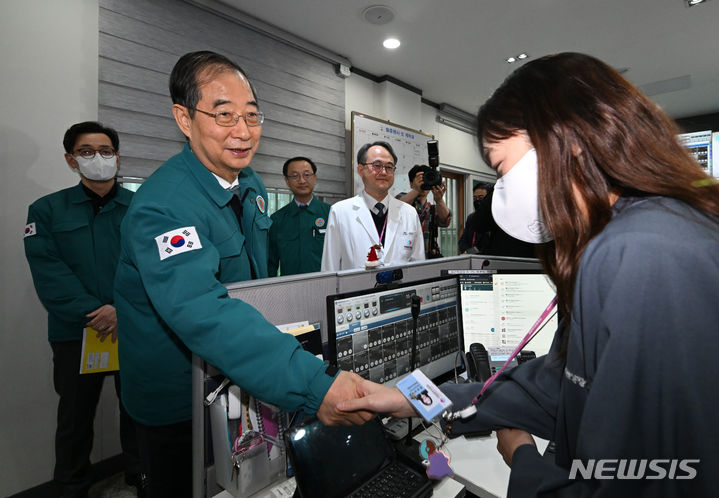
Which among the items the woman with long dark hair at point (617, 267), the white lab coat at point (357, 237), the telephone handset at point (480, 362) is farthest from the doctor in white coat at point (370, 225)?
the woman with long dark hair at point (617, 267)

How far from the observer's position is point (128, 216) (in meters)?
0.93

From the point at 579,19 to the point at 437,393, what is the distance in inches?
146

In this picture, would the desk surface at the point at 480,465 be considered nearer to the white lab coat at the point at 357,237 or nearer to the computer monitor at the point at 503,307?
the computer monitor at the point at 503,307

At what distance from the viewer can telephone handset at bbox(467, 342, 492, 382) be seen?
3.87 ft

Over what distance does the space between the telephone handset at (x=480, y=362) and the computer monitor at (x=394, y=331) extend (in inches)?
3.6

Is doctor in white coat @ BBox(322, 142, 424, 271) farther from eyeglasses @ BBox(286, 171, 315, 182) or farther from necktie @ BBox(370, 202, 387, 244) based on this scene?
eyeglasses @ BBox(286, 171, 315, 182)

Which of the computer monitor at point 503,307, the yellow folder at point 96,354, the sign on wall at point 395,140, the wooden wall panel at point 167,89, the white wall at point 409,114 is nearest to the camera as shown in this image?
the computer monitor at point 503,307

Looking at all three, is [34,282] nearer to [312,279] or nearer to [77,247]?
[77,247]

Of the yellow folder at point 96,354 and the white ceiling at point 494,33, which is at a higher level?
the white ceiling at point 494,33

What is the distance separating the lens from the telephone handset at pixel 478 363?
1.18 metres

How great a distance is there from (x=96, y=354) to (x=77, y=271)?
527 millimetres

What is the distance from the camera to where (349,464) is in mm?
821

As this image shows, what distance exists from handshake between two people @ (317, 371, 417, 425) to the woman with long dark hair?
26cm

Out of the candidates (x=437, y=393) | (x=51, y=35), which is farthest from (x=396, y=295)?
(x=51, y=35)
